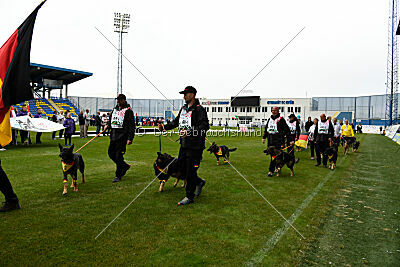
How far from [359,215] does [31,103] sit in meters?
46.9

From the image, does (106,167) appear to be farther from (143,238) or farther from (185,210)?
(143,238)

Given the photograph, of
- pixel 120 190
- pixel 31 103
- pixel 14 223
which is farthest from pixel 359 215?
pixel 31 103

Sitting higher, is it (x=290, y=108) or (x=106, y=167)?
(x=290, y=108)

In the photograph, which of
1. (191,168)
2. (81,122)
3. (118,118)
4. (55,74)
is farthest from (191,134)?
(55,74)

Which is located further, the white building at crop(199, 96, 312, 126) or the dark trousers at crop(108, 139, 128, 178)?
the white building at crop(199, 96, 312, 126)

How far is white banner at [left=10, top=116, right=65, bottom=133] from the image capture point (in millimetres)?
12900

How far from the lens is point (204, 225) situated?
3.94 metres

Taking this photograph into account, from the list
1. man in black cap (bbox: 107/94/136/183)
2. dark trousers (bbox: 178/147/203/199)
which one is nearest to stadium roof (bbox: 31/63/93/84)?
man in black cap (bbox: 107/94/136/183)

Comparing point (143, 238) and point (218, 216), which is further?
point (218, 216)

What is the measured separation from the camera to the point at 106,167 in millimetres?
8539

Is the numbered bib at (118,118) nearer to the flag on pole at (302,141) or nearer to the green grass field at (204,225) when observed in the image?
the green grass field at (204,225)

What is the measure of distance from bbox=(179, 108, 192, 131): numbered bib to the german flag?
249 centimetres

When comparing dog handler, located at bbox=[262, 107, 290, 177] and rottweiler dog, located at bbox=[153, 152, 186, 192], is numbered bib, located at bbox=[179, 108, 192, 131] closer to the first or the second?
rottweiler dog, located at bbox=[153, 152, 186, 192]

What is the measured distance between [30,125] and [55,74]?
120 feet
